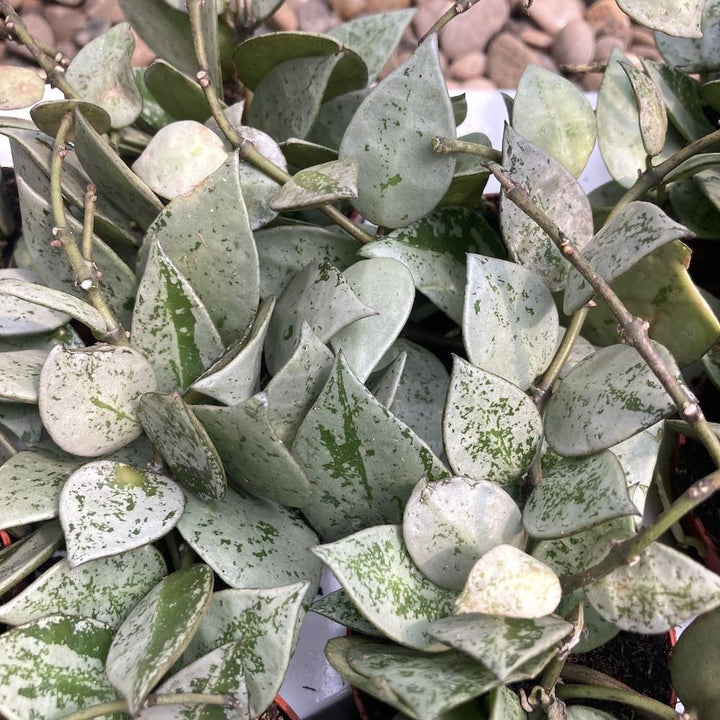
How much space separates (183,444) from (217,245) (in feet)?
0.46

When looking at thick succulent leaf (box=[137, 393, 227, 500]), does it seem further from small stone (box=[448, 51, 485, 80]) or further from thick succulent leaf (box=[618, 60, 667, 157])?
small stone (box=[448, 51, 485, 80])

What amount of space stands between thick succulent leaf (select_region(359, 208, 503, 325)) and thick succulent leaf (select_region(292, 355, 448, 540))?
13 centimetres

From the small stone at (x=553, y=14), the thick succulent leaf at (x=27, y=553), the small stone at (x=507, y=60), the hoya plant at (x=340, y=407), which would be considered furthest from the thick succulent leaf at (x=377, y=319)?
the small stone at (x=553, y=14)

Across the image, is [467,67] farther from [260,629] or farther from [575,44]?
[260,629]

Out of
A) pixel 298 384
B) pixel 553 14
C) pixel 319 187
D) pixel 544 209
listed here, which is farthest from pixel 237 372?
pixel 553 14

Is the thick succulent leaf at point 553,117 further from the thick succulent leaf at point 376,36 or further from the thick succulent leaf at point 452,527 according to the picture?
the thick succulent leaf at point 452,527

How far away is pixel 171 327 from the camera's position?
53 cm

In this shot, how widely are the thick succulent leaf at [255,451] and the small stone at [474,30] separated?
98 cm

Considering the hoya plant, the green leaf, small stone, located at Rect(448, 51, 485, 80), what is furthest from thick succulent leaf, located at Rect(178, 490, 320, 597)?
small stone, located at Rect(448, 51, 485, 80)

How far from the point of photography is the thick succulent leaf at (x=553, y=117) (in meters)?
0.61

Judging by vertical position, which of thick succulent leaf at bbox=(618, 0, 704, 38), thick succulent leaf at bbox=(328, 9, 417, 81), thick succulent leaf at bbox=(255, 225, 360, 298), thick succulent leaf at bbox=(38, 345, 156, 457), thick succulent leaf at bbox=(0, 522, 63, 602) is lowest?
thick succulent leaf at bbox=(0, 522, 63, 602)

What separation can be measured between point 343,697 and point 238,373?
12.6 inches

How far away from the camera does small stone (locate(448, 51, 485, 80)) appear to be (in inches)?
49.9

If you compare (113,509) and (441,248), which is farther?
(441,248)
